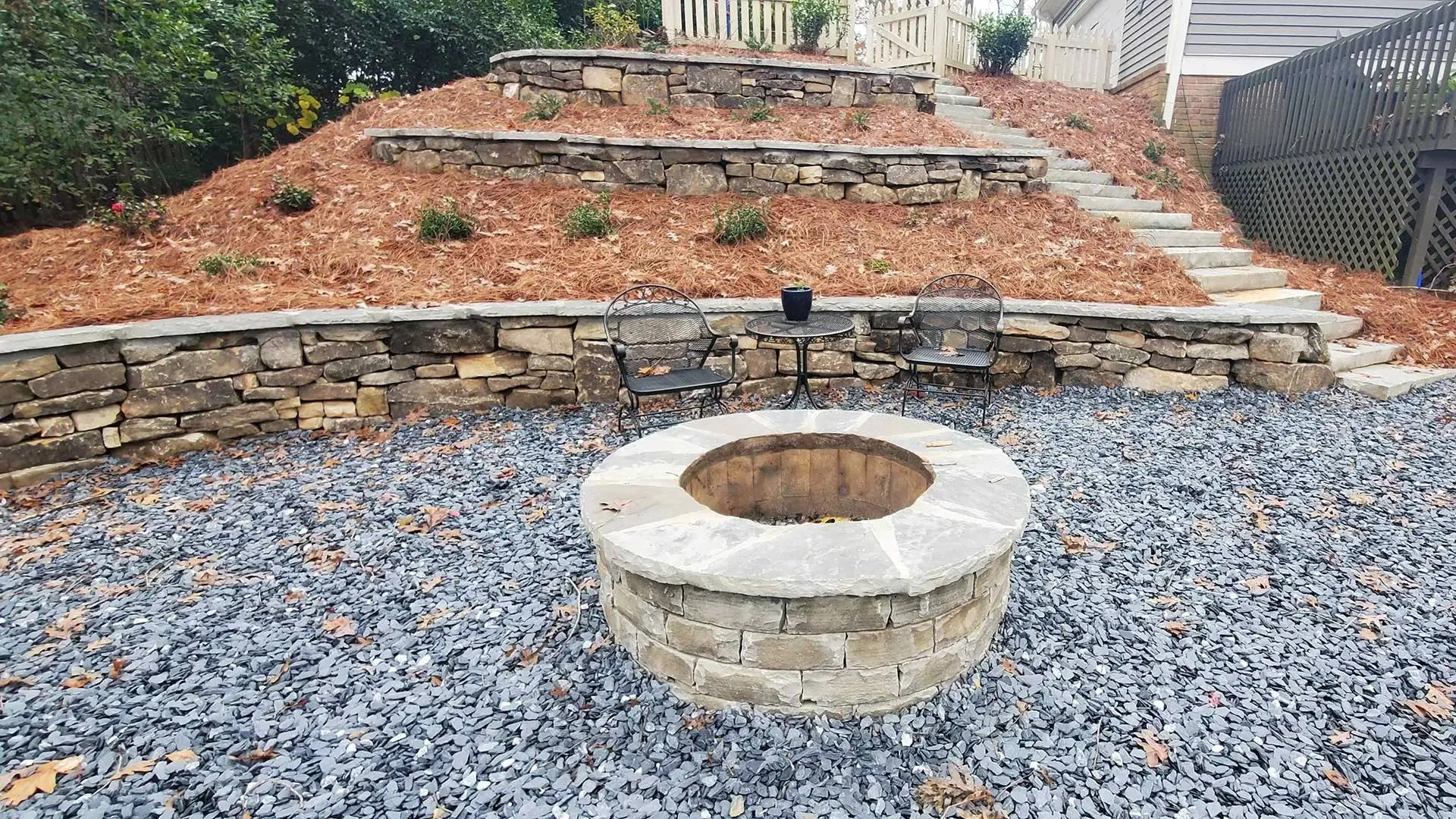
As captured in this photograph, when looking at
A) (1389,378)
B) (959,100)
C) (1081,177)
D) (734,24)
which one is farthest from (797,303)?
(734,24)

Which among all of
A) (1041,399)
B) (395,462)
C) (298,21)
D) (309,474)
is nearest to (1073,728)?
(1041,399)

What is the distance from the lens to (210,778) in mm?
1681

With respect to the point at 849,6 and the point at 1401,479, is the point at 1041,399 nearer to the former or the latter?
the point at 1401,479

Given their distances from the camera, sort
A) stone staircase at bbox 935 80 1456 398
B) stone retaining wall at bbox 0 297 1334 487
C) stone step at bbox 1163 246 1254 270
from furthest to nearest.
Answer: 1. stone step at bbox 1163 246 1254 270
2. stone staircase at bbox 935 80 1456 398
3. stone retaining wall at bbox 0 297 1334 487

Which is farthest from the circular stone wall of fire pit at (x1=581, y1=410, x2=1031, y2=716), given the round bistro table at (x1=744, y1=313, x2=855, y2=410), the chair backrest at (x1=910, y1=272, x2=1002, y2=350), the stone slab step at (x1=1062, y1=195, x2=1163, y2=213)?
the stone slab step at (x1=1062, y1=195, x2=1163, y2=213)

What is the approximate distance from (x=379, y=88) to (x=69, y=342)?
6521 mm

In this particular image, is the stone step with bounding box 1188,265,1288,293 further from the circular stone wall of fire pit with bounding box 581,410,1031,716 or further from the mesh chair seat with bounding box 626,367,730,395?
the circular stone wall of fire pit with bounding box 581,410,1031,716

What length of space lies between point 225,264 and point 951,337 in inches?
194

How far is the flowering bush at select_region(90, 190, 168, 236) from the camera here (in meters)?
4.72

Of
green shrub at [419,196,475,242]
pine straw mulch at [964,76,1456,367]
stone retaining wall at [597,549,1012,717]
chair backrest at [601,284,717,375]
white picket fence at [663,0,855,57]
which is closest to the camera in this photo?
stone retaining wall at [597,549,1012,717]

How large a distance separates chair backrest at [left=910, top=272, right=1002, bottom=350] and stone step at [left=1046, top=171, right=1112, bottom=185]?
3059 millimetres

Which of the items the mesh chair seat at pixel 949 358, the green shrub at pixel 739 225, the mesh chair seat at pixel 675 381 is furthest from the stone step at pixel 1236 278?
the mesh chair seat at pixel 675 381

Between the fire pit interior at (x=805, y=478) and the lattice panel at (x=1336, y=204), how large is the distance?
6884 millimetres

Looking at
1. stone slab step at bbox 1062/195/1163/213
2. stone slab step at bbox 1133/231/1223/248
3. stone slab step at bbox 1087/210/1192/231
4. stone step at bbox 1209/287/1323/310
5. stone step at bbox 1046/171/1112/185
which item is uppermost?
stone step at bbox 1046/171/1112/185
